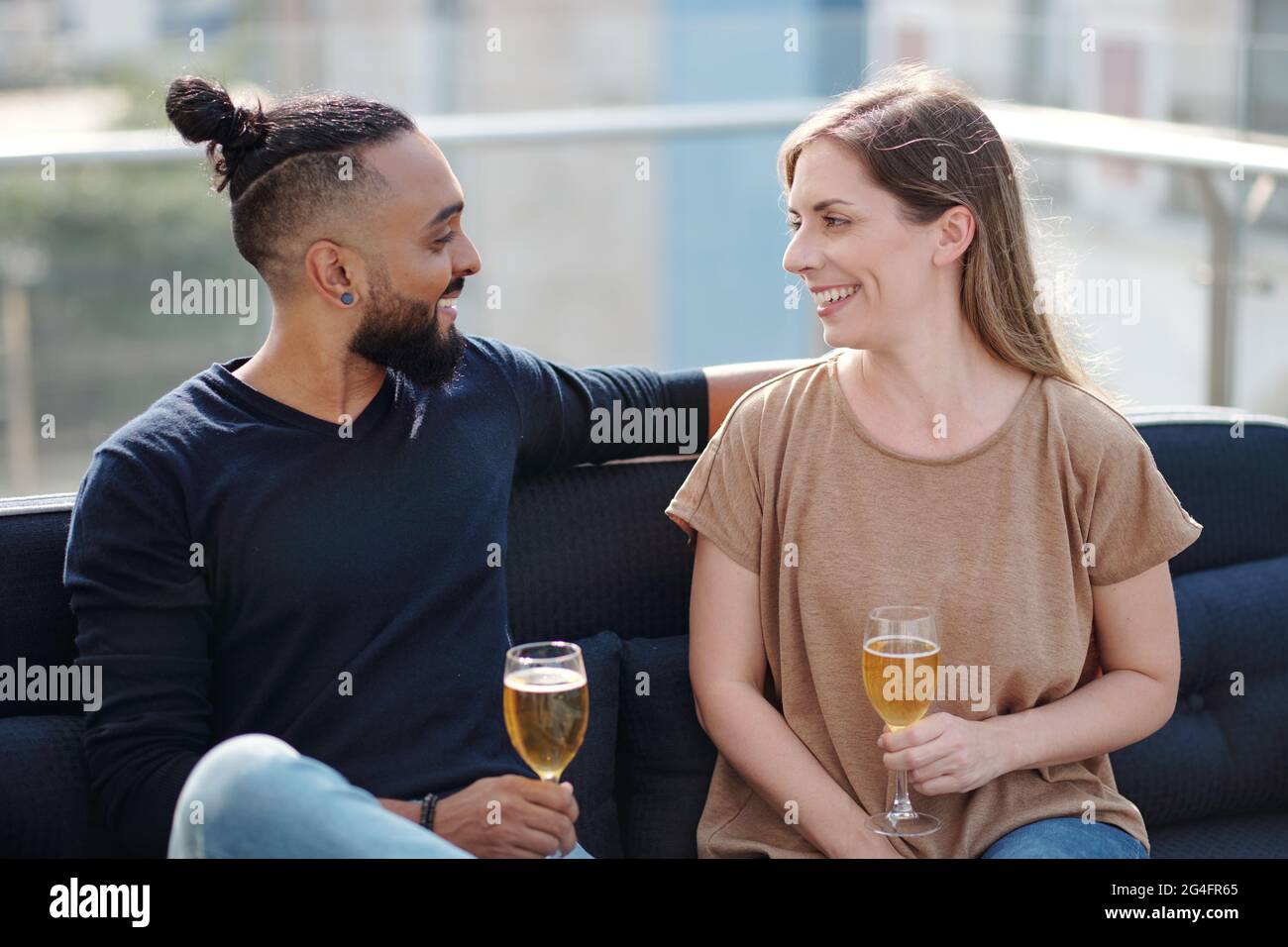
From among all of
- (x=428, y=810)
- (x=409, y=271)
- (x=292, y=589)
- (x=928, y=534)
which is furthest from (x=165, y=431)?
(x=928, y=534)

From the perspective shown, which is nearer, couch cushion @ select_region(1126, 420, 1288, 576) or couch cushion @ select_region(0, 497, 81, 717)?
couch cushion @ select_region(0, 497, 81, 717)

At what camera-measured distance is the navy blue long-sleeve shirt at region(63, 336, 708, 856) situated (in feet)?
5.56

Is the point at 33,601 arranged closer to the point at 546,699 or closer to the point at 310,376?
the point at 310,376

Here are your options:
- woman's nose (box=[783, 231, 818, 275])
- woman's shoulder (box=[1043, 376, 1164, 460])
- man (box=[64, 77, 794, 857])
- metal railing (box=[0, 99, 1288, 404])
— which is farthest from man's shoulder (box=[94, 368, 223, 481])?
metal railing (box=[0, 99, 1288, 404])

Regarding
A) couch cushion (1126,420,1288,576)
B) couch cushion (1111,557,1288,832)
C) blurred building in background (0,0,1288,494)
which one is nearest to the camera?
couch cushion (1111,557,1288,832)

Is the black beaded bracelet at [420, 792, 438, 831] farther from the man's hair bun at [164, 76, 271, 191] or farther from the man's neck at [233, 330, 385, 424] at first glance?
the man's hair bun at [164, 76, 271, 191]

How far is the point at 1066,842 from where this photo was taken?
5.88 feet

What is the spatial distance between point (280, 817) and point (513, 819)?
0.35m

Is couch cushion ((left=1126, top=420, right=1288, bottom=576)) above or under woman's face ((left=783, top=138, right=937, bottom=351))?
under

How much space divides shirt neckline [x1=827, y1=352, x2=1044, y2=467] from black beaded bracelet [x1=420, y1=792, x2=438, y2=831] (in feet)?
2.19

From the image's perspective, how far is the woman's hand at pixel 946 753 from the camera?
5.66ft

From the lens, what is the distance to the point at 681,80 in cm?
503

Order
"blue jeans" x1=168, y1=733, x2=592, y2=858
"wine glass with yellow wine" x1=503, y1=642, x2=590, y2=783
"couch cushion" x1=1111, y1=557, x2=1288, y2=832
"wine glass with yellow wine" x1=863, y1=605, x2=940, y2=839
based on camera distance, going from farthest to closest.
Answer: "couch cushion" x1=1111, y1=557, x2=1288, y2=832 < "wine glass with yellow wine" x1=863, y1=605, x2=940, y2=839 < "wine glass with yellow wine" x1=503, y1=642, x2=590, y2=783 < "blue jeans" x1=168, y1=733, x2=592, y2=858
